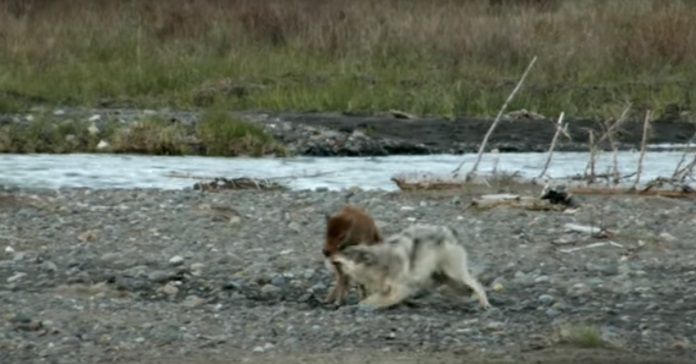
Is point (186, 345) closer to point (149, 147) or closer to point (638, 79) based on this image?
point (149, 147)

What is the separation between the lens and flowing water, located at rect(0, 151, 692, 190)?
61.1 ft

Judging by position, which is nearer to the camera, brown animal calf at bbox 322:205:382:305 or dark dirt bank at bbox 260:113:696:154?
brown animal calf at bbox 322:205:382:305

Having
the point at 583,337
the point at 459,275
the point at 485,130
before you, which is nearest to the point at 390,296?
the point at 459,275

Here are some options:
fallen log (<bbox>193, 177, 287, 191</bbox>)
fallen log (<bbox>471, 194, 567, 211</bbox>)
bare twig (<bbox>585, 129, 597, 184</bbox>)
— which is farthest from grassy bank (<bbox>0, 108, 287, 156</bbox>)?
fallen log (<bbox>471, 194, 567, 211</bbox>)

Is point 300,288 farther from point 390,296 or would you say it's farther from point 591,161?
point 591,161

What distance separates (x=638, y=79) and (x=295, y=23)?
6281 millimetres

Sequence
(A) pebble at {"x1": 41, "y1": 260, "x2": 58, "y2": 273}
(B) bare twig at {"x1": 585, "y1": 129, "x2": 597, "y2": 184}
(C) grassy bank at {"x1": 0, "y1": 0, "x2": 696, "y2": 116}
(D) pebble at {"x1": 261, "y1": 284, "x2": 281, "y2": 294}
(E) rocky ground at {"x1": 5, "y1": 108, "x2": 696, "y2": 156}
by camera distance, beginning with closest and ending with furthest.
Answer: (D) pebble at {"x1": 261, "y1": 284, "x2": 281, "y2": 294}, (A) pebble at {"x1": 41, "y1": 260, "x2": 58, "y2": 273}, (B) bare twig at {"x1": 585, "y1": 129, "x2": 597, "y2": 184}, (E) rocky ground at {"x1": 5, "y1": 108, "x2": 696, "y2": 156}, (C) grassy bank at {"x1": 0, "y1": 0, "x2": 696, "y2": 116}

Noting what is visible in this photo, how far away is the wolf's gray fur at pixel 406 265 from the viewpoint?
10.0m

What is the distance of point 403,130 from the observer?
24.6 metres

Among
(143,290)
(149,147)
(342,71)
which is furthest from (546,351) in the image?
(342,71)

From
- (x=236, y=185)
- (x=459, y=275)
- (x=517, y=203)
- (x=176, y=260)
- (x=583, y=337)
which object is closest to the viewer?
(x=583, y=337)

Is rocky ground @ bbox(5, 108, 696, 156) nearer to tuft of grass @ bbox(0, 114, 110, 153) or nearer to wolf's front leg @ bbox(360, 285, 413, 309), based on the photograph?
tuft of grass @ bbox(0, 114, 110, 153)

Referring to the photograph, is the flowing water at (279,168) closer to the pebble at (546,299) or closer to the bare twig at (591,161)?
the bare twig at (591,161)

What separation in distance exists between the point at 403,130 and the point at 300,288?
13912 mm
